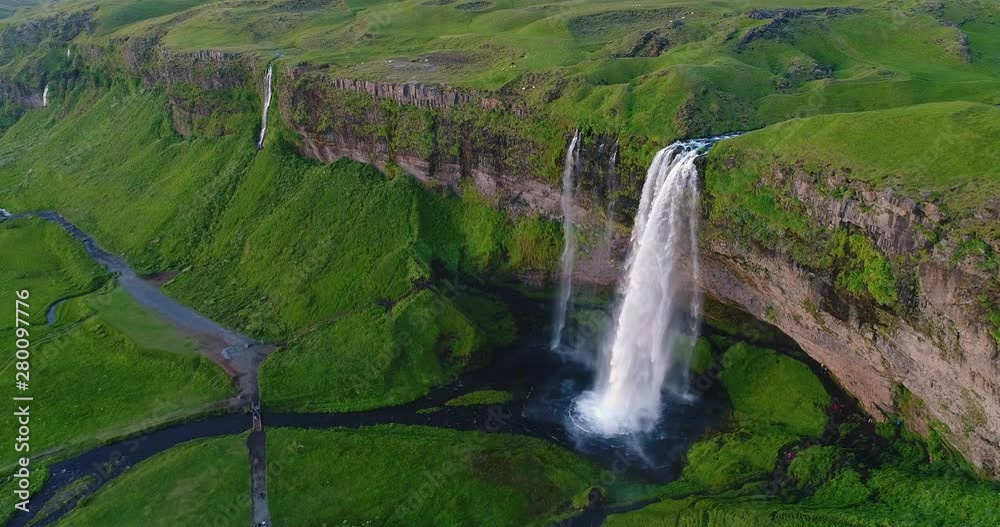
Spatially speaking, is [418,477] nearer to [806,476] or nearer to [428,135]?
[806,476]

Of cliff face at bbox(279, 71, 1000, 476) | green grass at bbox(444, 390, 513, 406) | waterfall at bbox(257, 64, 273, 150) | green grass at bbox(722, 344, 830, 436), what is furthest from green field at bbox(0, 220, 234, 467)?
green grass at bbox(722, 344, 830, 436)

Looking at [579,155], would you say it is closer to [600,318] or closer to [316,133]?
[600,318]

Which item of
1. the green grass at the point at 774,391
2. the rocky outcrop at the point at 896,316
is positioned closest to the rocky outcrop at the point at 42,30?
the green grass at the point at 774,391

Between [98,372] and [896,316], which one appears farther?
[98,372]

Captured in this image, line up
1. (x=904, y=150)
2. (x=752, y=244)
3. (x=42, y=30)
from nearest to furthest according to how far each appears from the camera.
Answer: (x=904, y=150) → (x=752, y=244) → (x=42, y=30)

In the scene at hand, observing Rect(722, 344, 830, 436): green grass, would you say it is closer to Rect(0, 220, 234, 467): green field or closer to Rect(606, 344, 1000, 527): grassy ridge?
Rect(606, 344, 1000, 527): grassy ridge

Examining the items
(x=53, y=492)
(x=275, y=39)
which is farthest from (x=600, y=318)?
(x=275, y=39)

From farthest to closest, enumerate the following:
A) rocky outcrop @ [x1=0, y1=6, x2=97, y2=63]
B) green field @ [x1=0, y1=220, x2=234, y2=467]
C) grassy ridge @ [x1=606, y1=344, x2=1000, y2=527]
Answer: rocky outcrop @ [x1=0, y1=6, x2=97, y2=63] < green field @ [x1=0, y1=220, x2=234, y2=467] < grassy ridge @ [x1=606, y1=344, x2=1000, y2=527]

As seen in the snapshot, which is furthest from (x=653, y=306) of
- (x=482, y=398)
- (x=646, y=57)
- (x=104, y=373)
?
(x=104, y=373)
